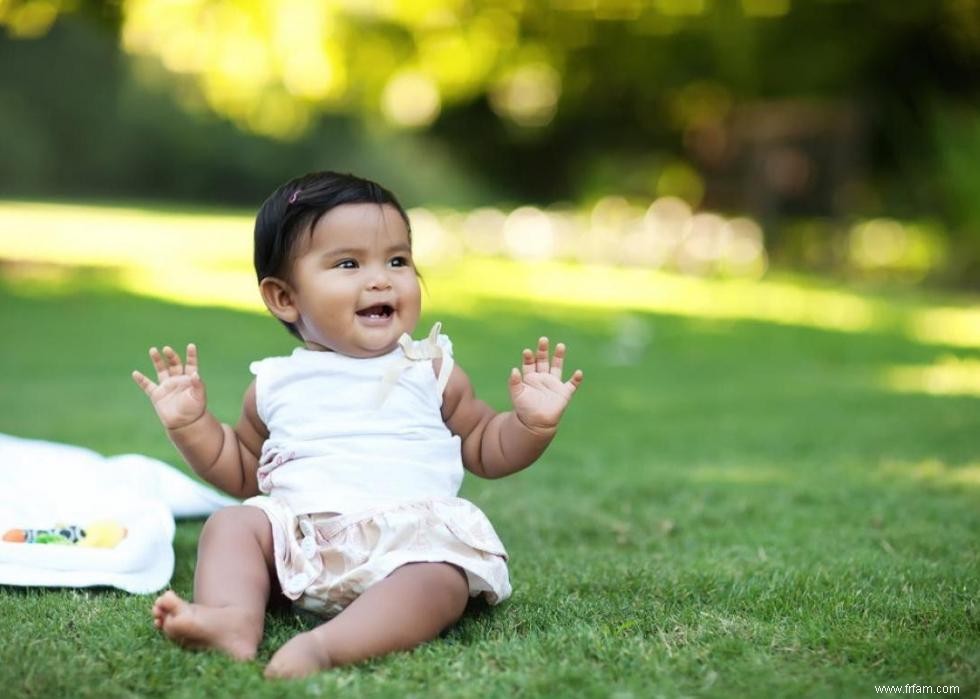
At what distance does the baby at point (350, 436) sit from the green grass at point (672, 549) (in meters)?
0.13

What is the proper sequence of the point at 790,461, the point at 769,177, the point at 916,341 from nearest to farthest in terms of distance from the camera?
the point at 790,461, the point at 916,341, the point at 769,177

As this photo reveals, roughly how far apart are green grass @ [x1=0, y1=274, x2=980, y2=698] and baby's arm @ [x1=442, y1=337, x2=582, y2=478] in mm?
310

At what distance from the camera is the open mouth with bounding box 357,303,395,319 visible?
2.49 m

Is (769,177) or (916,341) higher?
(769,177)

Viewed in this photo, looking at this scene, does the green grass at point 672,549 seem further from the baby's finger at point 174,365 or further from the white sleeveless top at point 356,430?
the baby's finger at point 174,365

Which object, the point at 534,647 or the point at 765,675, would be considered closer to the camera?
the point at 765,675

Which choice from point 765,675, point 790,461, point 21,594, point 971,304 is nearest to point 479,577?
point 765,675

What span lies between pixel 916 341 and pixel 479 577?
604cm

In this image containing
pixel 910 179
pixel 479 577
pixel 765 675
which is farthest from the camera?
pixel 910 179

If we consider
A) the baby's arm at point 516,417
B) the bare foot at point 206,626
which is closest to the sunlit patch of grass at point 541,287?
the baby's arm at point 516,417

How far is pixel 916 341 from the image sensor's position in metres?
7.65

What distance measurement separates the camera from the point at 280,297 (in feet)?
8.39

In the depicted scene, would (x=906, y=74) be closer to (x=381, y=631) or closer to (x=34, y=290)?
(x=34, y=290)

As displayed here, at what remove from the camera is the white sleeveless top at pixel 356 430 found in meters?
2.38
